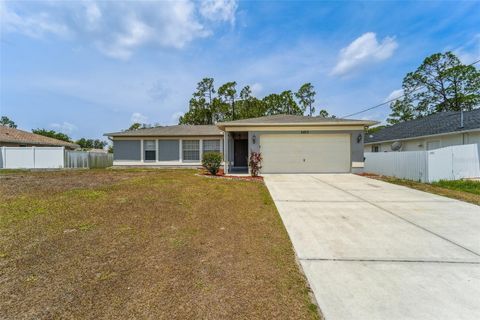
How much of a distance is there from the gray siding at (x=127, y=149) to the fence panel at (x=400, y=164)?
1636 cm

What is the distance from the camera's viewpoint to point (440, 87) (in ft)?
98.9

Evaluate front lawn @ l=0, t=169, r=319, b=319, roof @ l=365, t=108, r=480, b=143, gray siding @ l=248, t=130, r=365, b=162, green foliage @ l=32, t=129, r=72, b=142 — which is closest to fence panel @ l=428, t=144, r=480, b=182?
roof @ l=365, t=108, r=480, b=143

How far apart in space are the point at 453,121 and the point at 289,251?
19068 millimetres

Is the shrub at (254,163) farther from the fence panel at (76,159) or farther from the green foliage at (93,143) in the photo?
the green foliage at (93,143)

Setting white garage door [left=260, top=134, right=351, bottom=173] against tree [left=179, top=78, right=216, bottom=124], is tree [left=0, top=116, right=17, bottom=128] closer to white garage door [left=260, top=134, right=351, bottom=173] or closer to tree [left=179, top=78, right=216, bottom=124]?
tree [left=179, top=78, right=216, bottom=124]

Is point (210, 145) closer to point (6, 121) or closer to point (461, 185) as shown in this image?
point (461, 185)

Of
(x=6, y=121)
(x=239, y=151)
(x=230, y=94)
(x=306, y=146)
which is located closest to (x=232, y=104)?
(x=230, y=94)

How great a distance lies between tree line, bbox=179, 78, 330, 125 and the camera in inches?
1344

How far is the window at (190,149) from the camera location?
59.7 feet

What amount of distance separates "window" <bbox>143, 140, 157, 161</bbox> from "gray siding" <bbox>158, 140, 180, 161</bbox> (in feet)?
1.61

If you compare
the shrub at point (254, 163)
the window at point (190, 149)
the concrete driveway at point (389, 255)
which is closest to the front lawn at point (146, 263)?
the concrete driveway at point (389, 255)

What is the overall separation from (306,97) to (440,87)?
16.3m

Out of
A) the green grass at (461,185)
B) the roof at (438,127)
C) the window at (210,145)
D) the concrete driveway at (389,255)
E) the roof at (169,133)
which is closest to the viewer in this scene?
the concrete driveway at (389,255)

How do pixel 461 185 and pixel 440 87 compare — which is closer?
pixel 461 185
